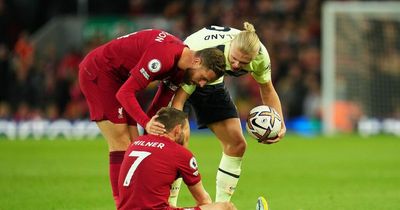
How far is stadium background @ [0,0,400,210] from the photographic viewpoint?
14809 millimetres

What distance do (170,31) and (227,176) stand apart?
50.5 ft

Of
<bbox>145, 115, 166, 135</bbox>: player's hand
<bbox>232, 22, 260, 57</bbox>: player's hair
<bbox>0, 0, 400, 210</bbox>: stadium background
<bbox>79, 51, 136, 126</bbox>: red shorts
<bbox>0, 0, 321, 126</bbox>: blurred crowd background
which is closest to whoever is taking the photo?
<bbox>145, 115, 166, 135</bbox>: player's hand

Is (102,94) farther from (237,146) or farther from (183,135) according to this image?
(237,146)

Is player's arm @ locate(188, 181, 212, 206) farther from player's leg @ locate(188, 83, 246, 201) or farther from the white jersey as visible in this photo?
player's leg @ locate(188, 83, 246, 201)

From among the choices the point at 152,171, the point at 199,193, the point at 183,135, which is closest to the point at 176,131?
the point at 183,135

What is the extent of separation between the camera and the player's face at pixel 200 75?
26.1ft

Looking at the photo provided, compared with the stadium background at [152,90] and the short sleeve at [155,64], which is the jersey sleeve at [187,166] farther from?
the stadium background at [152,90]

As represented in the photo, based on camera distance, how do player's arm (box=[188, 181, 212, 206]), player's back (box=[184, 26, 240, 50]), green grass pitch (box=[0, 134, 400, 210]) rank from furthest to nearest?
1. green grass pitch (box=[0, 134, 400, 210])
2. player's back (box=[184, 26, 240, 50])
3. player's arm (box=[188, 181, 212, 206])

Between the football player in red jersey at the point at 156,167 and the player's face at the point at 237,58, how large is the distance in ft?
3.22

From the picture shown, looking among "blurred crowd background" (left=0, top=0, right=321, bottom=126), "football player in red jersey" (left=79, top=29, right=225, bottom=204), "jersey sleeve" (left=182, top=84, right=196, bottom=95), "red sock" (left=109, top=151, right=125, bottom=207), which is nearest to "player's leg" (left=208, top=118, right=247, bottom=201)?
"jersey sleeve" (left=182, top=84, right=196, bottom=95)

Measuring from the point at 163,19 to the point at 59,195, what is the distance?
14.5 metres

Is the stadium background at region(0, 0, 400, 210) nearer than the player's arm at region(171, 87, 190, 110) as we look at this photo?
No

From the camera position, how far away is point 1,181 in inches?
492

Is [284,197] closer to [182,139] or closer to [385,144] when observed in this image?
[182,139]
